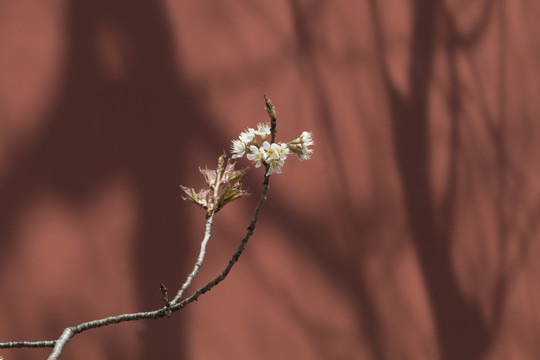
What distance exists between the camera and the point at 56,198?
160 centimetres

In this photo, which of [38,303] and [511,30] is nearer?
[38,303]

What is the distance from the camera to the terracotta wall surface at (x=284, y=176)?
A: 1.60m

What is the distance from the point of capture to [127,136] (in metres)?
1.71

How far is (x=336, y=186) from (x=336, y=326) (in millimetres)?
435

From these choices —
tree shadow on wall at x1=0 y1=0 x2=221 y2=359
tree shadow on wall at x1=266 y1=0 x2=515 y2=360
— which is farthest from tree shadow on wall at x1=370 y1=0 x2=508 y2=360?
tree shadow on wall at x1=0 y1=0 x2=221 y2=359

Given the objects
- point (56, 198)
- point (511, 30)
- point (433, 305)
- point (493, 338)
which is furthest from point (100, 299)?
point (511, 30)

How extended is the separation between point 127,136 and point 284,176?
20.5 inches

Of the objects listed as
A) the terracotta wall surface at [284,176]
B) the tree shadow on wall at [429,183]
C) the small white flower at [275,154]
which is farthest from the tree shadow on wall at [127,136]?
the small white flower at [275,154]

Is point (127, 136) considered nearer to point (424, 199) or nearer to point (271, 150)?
point (271, 150)

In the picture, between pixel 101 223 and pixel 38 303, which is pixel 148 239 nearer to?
pixel 101 223

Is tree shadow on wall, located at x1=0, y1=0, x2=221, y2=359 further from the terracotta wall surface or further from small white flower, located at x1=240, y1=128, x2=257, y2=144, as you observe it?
small white flower, located at x1=240, y1=128, x2=257, y2=144

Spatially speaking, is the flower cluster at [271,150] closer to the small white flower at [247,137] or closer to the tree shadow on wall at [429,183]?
the small white flower at [247,137]

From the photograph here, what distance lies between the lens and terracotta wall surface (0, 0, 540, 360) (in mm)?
1599

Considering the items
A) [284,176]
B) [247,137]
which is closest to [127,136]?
[284,176]
